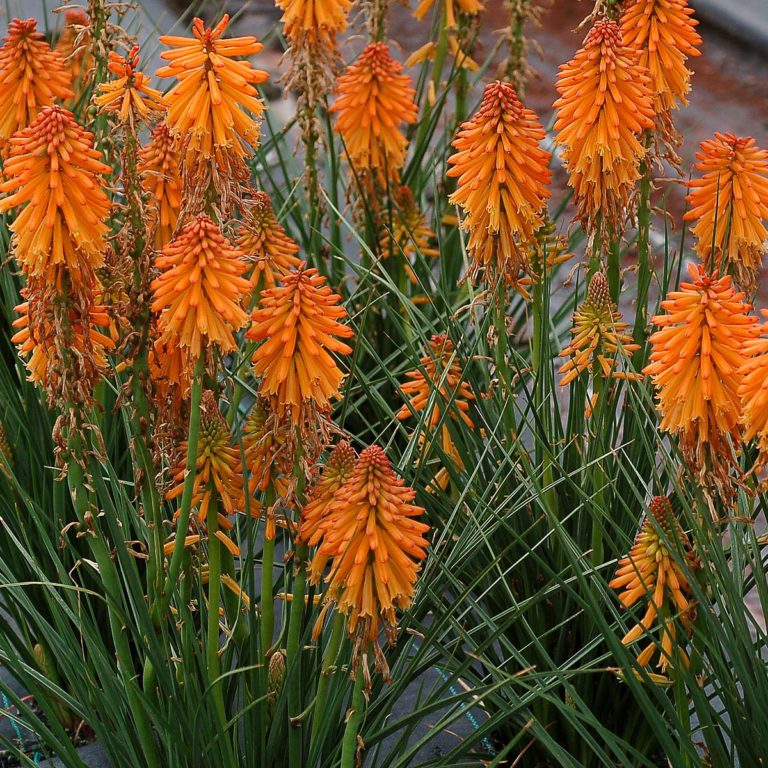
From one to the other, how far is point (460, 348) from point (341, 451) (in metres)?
0.94

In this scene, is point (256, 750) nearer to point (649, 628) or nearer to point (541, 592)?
point (541, 592)

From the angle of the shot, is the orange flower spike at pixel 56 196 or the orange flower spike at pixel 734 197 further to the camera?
the orange flower spike at pixel 734 197

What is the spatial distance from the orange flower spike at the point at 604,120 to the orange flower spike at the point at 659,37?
0.14m

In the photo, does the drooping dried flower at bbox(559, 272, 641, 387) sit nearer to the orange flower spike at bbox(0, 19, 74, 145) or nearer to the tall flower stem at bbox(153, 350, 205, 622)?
the tall flower stem at bbox(153, 350, 205, 622)

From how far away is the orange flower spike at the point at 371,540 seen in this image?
2.04 m

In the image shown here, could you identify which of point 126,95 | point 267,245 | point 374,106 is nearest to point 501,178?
point 267,245

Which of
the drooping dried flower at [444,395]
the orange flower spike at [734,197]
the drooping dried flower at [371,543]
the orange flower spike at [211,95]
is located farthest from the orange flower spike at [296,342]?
the orange flower spike at [734,197]

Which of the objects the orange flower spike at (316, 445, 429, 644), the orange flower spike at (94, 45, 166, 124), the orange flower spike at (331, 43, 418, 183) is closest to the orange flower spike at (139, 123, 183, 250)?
the orange flower spike at (94, 45, 166, 124)

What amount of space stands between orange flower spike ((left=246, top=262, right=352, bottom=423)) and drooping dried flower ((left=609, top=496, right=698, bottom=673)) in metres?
0.66

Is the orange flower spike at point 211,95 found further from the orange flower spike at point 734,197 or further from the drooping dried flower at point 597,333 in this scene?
the orange flower spike at point 734,197

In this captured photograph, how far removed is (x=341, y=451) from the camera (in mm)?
2209

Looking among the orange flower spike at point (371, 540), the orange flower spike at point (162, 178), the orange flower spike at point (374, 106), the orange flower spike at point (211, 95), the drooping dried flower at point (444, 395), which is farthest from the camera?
the orange flower spike at point (374, 106)

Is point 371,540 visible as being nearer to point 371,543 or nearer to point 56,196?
point 371,543

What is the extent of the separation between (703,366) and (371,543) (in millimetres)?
652
